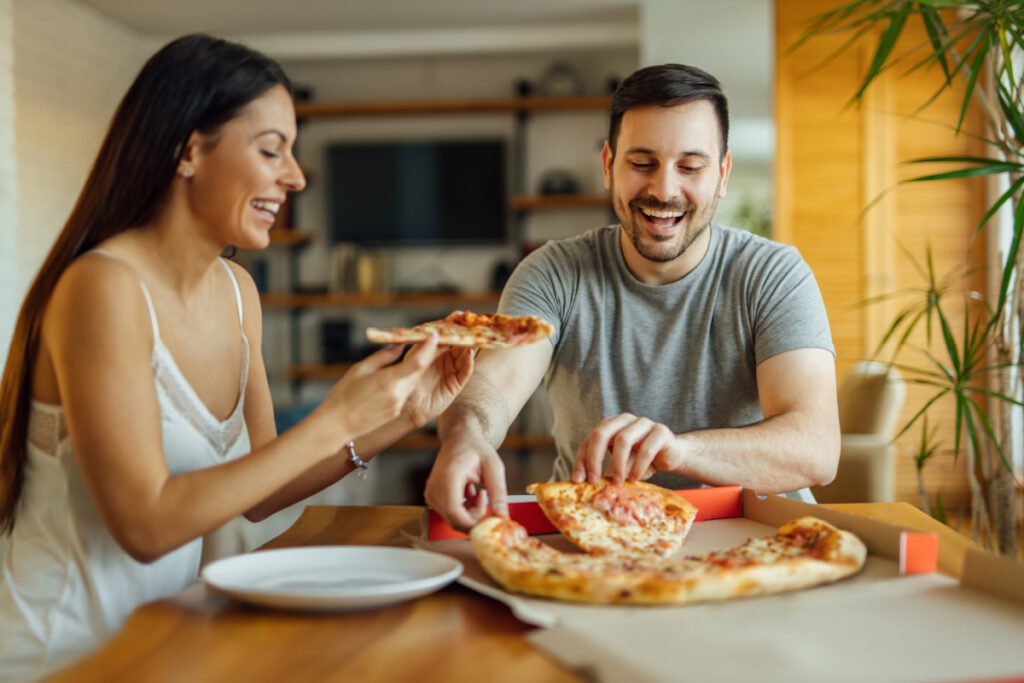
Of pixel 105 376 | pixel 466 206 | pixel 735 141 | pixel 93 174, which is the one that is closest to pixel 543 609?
pixel 105 376

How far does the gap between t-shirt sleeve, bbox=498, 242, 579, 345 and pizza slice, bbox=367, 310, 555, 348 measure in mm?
498

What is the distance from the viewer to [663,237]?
201cm

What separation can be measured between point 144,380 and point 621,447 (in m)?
0.64

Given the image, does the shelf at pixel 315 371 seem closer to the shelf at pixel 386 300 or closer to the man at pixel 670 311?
the shelf at pixel 386 300

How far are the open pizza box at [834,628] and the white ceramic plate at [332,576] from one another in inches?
2.3

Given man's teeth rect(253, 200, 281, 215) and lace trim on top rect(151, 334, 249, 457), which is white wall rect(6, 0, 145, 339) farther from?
man's teeth rect(253, 200, 281, 215)

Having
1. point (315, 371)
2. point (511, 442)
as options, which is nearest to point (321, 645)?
point (511, 442)

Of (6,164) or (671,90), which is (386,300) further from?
(671,90)

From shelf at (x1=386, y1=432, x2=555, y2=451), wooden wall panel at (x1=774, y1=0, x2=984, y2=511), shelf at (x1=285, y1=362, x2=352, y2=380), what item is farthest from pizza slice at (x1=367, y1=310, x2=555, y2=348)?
shelf at (x1=285, y1=362, x2=352, y2=380)

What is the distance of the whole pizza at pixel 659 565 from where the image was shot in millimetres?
994

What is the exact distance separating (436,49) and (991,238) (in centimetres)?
360

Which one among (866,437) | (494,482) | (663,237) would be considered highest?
(663,237)

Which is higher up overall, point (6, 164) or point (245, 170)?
point (6, 164)

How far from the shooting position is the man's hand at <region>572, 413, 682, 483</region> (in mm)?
1373
